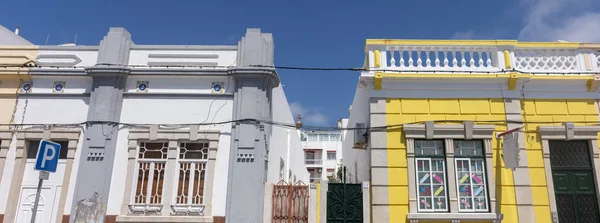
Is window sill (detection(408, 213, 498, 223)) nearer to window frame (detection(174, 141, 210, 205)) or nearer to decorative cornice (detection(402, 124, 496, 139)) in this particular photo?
decorative cornice (detection(402, 124, 496, 139))

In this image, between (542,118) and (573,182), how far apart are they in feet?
5.16

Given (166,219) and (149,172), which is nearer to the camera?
(166,219)

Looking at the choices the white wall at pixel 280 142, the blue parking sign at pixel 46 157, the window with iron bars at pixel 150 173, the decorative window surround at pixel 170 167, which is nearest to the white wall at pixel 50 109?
the decorative window surround at pixel 170 167

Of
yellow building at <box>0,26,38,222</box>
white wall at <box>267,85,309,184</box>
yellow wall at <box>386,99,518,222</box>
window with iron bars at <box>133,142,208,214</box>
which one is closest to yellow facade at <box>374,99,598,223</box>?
yellow wall at <box>386,99,518,222</box>

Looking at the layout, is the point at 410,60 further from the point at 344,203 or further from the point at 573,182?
the point at 573,182

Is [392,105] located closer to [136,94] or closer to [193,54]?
[193,54]

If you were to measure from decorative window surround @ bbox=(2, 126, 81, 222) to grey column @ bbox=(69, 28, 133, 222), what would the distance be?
0.97 ft

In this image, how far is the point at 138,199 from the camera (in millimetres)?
10055

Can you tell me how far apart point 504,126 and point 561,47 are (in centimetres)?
260

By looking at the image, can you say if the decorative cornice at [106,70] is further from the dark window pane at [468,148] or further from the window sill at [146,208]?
the dark window pane at [468,148]

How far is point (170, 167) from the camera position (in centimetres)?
1016

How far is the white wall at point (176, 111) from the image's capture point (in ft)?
33.3

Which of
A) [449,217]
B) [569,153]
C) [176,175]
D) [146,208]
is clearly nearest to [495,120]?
[569,153]

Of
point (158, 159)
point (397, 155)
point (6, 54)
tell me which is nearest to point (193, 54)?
point (158, 159)
